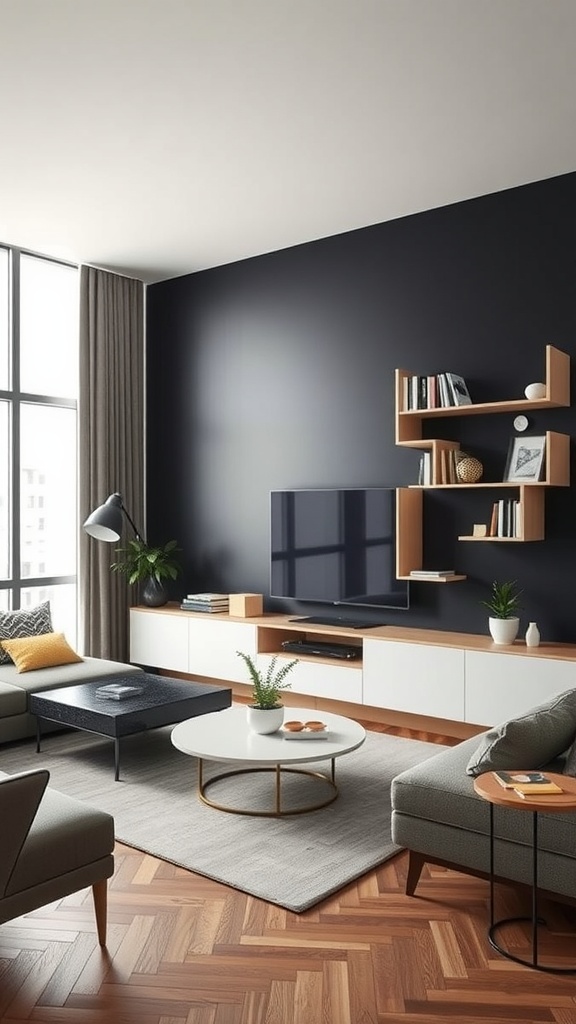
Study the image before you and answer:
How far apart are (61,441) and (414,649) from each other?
3035 millimetres

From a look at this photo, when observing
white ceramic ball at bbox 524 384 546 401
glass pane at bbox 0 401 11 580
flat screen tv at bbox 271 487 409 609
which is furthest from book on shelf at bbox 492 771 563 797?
glass pane at bbox 0 401 11 580

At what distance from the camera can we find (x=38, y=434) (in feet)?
19.6

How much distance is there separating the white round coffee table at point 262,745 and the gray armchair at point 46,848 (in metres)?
0.84

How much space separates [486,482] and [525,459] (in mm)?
315

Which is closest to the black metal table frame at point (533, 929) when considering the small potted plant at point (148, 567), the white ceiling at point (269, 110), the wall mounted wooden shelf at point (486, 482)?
the wall mounted wooden shelf at point (486, 482)

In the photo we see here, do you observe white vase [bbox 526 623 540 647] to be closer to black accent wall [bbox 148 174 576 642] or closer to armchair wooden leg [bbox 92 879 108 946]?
black accent wall [bbox 148 174 576 642]

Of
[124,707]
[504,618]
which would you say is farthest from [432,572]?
[124,707]

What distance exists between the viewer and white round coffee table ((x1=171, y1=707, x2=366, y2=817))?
3.31 m

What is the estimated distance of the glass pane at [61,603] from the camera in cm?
601

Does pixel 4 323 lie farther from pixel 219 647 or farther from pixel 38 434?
pixel 219 647

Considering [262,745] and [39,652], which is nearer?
[262,745]

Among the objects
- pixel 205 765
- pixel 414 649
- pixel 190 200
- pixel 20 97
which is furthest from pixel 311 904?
pixel 190 200

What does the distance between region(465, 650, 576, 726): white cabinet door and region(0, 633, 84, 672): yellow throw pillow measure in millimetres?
2339

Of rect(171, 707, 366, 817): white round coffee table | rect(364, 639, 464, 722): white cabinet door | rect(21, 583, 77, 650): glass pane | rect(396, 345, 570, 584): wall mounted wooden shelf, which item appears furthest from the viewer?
rect(21, 583, 77, 650): glass pane
